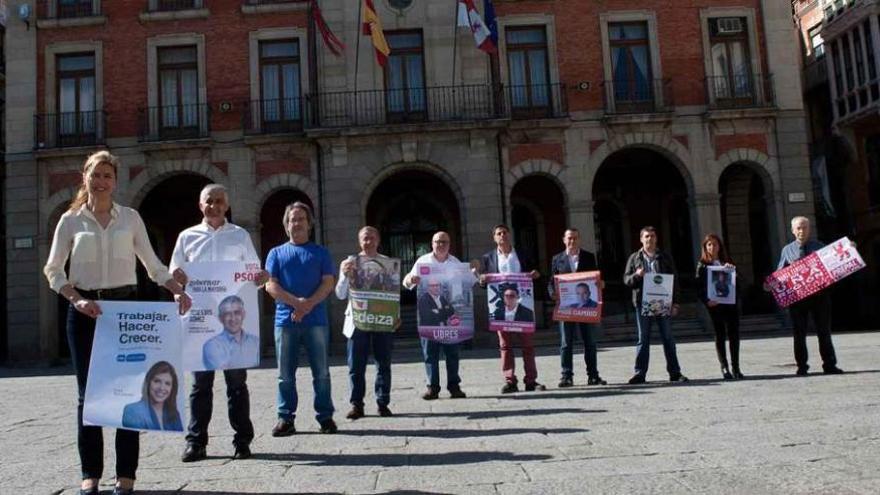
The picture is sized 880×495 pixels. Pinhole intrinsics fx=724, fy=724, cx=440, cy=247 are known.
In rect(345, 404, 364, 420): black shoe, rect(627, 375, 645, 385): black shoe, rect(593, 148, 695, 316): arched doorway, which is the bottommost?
rect(627, 375, 645, 385): black shoe

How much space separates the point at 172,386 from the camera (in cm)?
433

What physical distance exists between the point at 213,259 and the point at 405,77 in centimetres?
1541

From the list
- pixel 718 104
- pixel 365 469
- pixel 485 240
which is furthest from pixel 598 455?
pixel 718 104

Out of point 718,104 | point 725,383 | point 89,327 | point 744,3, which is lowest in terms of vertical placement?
point 725,383

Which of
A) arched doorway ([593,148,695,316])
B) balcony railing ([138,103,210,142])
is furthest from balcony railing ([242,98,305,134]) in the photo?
arched doorway ([593,148,695,316])

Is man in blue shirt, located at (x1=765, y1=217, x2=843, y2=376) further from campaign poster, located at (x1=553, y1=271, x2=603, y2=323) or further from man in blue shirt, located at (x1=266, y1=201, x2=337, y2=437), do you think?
man in blue shirt, located at (x1=266, y1=201, x2=337, y2=437)

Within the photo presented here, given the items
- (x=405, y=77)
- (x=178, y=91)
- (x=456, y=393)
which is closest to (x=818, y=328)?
(x=456, y=393)

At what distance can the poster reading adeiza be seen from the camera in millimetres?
4066

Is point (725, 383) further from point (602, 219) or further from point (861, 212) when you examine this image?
point (861, 212)

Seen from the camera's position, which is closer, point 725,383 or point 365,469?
point 365,469

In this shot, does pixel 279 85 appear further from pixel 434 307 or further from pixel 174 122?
pixel 434 307

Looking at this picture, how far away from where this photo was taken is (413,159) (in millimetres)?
19250

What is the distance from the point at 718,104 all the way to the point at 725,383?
45.4ft

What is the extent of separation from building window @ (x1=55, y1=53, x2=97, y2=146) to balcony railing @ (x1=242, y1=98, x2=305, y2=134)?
4.35 m
